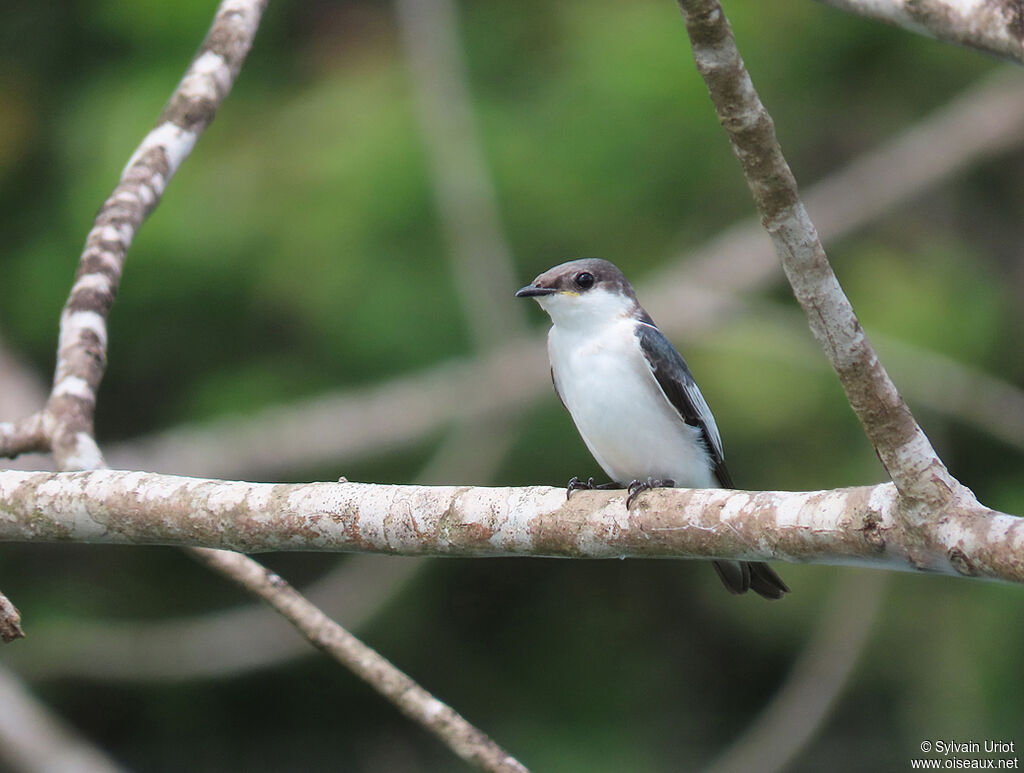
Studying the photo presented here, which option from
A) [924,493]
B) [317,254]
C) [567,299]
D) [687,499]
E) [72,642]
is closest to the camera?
[924,493]

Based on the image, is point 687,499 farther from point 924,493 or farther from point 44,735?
point 44,735

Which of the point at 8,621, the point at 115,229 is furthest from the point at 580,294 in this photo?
the point at 8,621

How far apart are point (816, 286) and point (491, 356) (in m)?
4.68

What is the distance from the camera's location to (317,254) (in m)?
6.47

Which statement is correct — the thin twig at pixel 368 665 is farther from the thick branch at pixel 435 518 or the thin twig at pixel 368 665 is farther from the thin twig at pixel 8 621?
the thin twig at pixel 8 621

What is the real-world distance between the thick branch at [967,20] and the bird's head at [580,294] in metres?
2.00

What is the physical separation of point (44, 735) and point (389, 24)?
4.86m

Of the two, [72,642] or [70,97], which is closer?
[72,642]

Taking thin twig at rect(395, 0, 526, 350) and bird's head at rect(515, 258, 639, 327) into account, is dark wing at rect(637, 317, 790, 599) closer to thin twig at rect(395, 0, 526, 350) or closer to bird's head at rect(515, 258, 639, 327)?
bird's head at rect(515, 258, 639, 327)

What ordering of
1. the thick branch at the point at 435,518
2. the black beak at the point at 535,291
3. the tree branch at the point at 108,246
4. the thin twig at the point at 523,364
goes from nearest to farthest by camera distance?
the thick branch at the point at 435,518 → the tree branch at the point at 108,246 → the black beak at the point at 535,291 → the thin twig at the point at 523,364

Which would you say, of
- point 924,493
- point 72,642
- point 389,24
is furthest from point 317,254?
point 924,493

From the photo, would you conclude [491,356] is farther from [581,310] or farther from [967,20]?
[967,20]

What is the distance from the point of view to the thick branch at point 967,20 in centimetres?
187

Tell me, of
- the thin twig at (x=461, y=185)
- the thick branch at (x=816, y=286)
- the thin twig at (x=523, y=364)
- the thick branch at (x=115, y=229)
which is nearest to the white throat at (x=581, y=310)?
the thick branch at (x=115, y=229)
